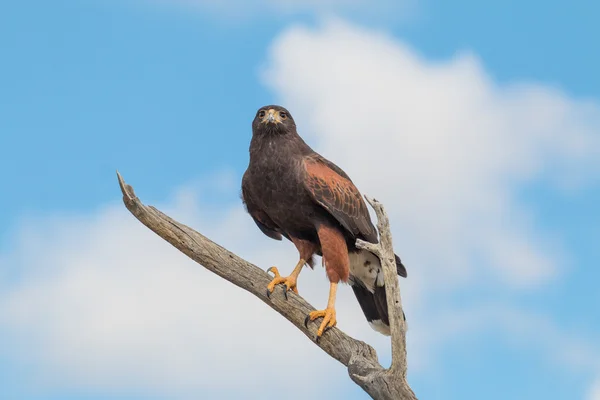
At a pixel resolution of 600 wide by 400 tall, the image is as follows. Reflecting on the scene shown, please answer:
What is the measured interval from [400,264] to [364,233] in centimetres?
88

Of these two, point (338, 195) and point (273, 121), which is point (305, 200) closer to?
point (338, 195)

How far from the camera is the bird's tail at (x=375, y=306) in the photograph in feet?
31.3

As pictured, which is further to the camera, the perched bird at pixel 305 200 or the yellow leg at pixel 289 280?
the yellow leg at pixel 289 280

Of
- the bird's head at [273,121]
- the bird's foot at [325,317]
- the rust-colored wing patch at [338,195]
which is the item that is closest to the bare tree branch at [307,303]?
the bird's foot at [325,317]

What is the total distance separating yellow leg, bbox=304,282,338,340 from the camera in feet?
27.9

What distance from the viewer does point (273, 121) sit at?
28.3 ft

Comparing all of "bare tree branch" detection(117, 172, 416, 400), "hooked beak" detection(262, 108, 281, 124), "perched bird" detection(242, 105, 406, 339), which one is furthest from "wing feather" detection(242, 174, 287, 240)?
"hooked beak" detection(262, 108, 281, 124)

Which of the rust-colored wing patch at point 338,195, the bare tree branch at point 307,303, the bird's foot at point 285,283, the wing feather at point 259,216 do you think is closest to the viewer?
the bare tree branch at point 307,303

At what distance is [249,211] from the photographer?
930 centimetres

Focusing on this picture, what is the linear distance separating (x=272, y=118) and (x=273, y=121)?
35mm

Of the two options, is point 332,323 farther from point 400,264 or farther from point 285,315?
point 400,264


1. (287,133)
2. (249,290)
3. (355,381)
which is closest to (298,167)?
(287,133)

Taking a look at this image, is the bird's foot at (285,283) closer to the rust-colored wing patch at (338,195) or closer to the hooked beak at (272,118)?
the rust-colored wing patch at (338,195)

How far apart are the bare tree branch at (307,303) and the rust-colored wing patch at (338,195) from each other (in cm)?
106
